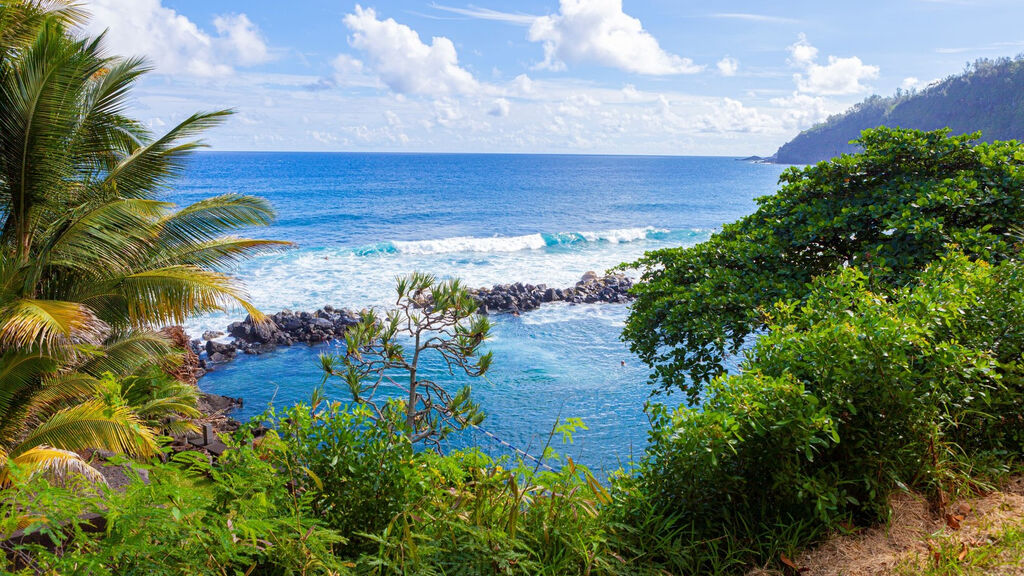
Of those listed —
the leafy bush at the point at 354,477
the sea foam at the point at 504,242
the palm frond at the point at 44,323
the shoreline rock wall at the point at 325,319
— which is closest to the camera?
the leafy bush at the point at 354,477

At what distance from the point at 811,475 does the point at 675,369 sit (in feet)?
11.9

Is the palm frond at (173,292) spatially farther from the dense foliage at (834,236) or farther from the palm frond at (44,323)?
the dense foliage at (834,236)

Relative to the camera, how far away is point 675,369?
6.74m

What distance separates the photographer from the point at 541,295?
938 inches

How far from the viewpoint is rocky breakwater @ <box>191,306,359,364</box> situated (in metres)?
18.1

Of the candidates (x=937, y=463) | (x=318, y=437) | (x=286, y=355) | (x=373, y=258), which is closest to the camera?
(x=318, y=437)

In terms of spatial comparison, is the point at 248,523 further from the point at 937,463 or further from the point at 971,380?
the point at 971,380

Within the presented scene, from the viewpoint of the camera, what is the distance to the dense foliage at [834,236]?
21.2ft

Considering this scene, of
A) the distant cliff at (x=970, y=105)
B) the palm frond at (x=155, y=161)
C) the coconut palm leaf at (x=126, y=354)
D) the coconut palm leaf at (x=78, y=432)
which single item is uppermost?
Result: the distant cliff at (x=970, y=105)

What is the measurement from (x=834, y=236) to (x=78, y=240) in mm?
8665

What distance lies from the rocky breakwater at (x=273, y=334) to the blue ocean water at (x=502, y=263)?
590 millimetres

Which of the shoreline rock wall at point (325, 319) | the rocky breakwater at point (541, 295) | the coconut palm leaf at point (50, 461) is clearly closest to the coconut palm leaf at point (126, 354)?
the coconut palm leaf at point (50, 461)

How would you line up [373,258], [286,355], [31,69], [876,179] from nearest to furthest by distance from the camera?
[31,69]
[876,179]
[286,355]
[373,258]

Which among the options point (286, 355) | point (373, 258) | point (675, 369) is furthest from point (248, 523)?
point (373, 258)
